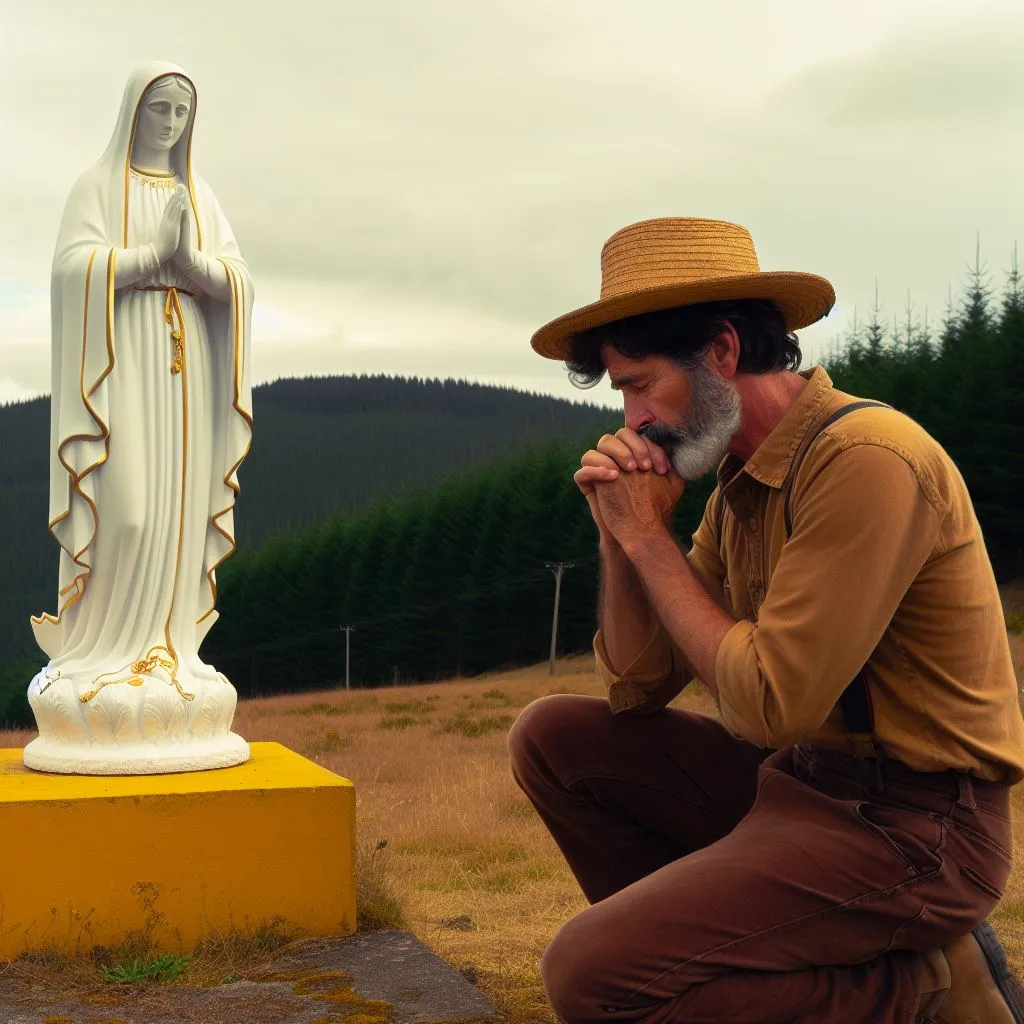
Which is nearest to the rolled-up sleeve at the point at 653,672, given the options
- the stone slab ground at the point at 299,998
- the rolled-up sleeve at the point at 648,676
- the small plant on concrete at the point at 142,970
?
the rolled-up sleeve at the point at 648,676

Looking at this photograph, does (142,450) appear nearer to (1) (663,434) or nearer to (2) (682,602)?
(1) (663,434)

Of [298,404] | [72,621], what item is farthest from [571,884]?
[298,404]

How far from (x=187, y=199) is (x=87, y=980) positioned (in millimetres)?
2783

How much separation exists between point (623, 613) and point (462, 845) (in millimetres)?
4699

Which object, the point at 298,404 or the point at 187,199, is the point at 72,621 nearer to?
the point at 187,199

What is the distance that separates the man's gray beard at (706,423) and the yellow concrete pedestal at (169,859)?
2196mm

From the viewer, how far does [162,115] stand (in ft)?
17.3

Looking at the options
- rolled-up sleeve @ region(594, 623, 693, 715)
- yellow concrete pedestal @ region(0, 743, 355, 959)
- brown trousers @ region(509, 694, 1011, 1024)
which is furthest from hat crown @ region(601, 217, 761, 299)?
yellow concrete pedestal @ region(0, 743, 355, 959)

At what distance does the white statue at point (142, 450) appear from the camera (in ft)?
15.7

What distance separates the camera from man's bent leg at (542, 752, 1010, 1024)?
246 centimetres

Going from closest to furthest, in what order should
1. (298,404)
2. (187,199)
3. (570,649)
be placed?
(187,199)
(570,649)
(298,404)

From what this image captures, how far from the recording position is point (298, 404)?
305 ft

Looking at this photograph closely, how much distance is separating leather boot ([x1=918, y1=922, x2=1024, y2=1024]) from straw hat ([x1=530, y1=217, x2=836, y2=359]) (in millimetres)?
1424

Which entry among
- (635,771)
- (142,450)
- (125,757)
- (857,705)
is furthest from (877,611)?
(142,450)
